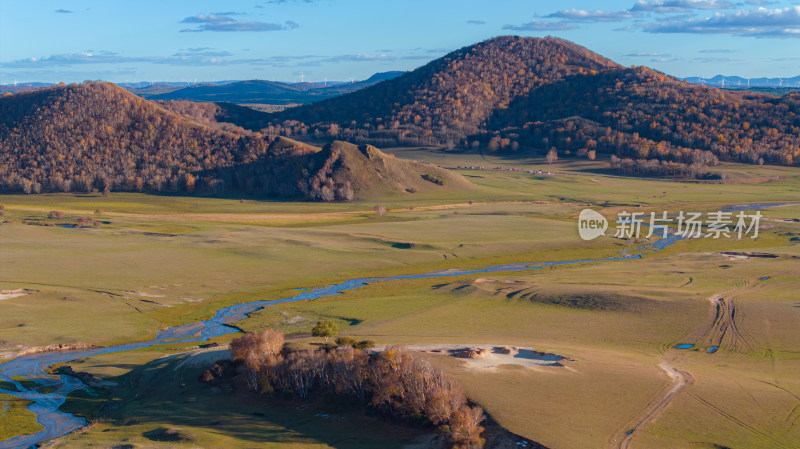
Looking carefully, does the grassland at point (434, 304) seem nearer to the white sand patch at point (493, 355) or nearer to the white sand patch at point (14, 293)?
the white sand patch at point (493, 355)

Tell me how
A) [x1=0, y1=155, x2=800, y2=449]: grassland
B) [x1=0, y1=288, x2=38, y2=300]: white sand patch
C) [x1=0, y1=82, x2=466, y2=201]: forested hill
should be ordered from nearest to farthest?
[x1=0, y1=155, x2=800, y2=449]: grassland
[x1=0, y1=288, x2=38, y2=300]: white sand patch
[x1=0, y1=82, x2=466, y2=201]: forested hill

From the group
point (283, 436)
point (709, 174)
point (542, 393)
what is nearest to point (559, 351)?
point (542, 393)

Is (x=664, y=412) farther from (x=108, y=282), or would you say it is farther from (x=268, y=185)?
(x=268, y=185)

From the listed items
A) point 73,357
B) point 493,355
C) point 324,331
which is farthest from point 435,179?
point 493,355

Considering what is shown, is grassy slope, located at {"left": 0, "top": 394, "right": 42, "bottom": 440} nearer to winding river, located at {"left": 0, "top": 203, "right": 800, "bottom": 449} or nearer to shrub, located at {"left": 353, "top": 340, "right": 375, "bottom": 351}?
winding river, located at {"left": 0, "top": 203, "right": 800, "bottom": 449}

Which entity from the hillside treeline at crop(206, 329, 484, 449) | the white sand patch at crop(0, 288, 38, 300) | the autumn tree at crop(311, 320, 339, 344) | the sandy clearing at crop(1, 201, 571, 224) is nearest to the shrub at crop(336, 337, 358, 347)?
the hillside treeline at crop(206, 329, 484, 449)

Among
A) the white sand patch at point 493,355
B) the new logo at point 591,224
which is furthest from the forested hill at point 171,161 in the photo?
the white sand patch at point 493,355
